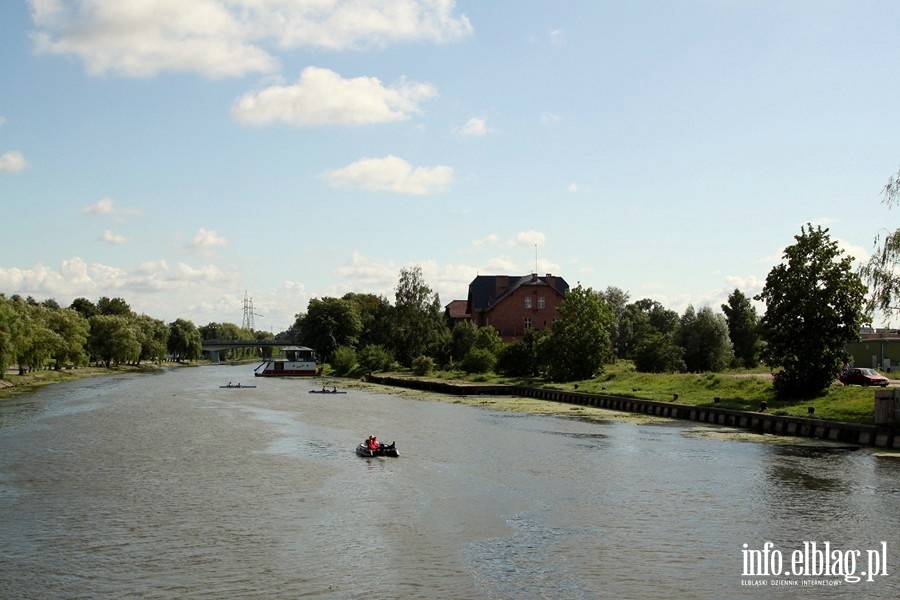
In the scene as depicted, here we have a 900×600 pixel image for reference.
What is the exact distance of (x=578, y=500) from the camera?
27.5m

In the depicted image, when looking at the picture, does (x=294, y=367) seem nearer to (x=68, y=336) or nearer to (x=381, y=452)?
(x=68, y=336)

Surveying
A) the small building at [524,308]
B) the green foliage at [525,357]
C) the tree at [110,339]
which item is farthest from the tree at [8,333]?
the small building at [524,308]

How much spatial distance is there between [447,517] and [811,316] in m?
33.5

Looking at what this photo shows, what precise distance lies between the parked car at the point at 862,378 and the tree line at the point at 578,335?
651 centimetres

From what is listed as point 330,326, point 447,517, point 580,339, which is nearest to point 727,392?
point 580,339

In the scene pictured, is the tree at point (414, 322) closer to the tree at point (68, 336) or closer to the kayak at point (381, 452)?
the tree at point (68, 336)

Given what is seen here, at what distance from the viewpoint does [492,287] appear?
438 ft

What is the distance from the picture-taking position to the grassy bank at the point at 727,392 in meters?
45.7

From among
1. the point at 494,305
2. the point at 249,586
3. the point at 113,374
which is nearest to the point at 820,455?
the point at 249,586

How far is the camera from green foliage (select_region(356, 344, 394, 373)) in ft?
416

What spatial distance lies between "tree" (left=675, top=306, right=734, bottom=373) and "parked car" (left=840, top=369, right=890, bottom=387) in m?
27.0

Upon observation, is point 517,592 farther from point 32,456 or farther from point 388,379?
point 388,379

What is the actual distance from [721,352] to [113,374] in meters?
103

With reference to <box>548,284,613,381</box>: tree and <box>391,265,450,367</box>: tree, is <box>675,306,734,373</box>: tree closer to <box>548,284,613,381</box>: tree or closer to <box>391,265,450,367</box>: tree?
<box>548,284,613,381</box>: tree
